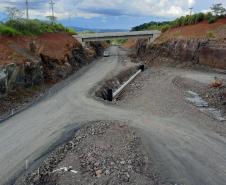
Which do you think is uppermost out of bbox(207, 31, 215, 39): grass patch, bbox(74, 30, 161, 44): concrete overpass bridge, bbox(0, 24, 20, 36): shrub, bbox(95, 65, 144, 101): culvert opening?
bbox(0, 24, 20, 36): shrub

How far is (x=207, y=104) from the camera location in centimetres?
3138

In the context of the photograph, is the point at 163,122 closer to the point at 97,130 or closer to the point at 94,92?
the point at 97,130

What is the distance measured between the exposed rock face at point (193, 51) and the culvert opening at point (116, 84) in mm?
6726

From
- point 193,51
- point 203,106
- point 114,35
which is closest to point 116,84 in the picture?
point 203,106

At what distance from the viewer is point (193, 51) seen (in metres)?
52.2

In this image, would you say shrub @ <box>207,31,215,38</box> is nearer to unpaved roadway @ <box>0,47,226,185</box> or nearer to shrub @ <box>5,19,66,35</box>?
unpaved roadway @ <box>0,47,226,185</box>

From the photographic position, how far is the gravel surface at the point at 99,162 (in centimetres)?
1647

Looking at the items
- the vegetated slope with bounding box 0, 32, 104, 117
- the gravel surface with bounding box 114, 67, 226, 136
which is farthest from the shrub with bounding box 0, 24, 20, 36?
the gravel surface with bounding box 114, 67, 226, 136

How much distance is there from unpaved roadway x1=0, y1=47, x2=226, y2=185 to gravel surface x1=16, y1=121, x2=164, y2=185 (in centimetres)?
91

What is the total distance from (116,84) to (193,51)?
1574 cm

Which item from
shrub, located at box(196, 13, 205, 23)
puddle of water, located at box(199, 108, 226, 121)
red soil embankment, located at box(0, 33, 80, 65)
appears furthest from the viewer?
shrub, located at box(196, 13, 205, 23)

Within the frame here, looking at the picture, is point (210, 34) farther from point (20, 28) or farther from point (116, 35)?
point (20, 28)

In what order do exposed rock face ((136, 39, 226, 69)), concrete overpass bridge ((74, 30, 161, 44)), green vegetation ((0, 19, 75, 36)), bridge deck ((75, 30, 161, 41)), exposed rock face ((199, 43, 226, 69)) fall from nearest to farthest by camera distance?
green vegetation ((0, 19, 75, 36)), exposed rock face ((199, 43, 226, 69)), exposed rock face ((136, 39, 226, 69)), concrete overpass bridge ((74, 30, 161, 44)), bridge deck ((75, 30, 161, 41))

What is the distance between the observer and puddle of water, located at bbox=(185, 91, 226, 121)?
27.9m
